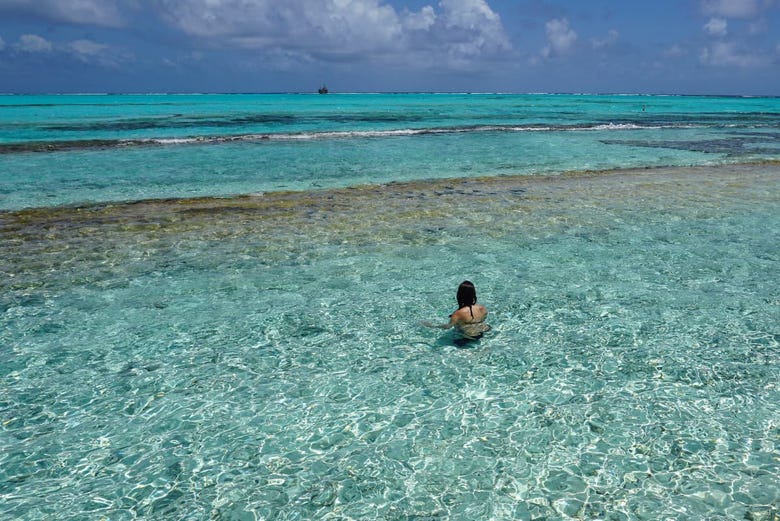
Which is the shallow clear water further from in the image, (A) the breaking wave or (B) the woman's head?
(A) the breaking wave

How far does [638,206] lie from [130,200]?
66.5 feet

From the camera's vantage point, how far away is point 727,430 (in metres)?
7.55

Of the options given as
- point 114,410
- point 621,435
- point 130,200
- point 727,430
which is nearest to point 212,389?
point 114,410

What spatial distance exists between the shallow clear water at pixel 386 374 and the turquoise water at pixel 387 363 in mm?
43

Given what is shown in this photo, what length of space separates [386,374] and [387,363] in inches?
14.6

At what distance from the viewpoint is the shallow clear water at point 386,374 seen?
6.57 metres

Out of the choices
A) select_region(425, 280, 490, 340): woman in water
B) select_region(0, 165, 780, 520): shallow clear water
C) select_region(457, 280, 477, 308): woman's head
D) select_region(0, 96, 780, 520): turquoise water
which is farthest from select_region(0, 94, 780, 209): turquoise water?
Result: select_region(457, 280, 477, 308): woman's head

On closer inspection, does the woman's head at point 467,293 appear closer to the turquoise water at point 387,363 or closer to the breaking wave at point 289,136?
the turquoise water at point 387,363

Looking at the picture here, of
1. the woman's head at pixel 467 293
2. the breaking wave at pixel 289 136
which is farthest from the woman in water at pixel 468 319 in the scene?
the breaking wave at pixel 289 136

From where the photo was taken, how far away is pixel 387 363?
9.52m

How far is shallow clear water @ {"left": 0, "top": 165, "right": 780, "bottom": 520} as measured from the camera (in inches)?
259

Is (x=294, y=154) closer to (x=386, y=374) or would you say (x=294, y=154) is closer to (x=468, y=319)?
(x=468, y=319)

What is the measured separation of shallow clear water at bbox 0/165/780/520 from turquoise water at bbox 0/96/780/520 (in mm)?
43

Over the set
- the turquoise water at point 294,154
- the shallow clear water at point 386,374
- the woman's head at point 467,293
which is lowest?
the shallow clear water at point 386,374
